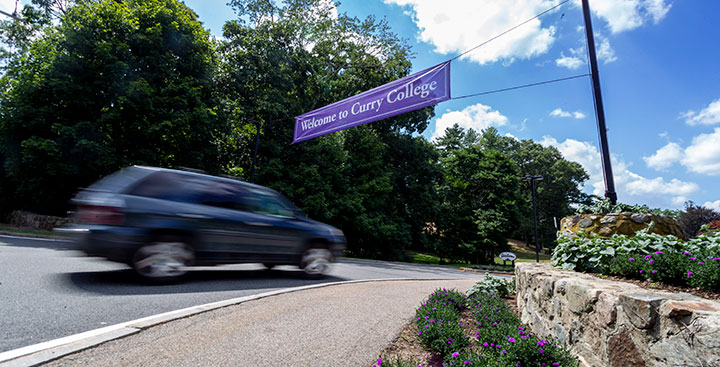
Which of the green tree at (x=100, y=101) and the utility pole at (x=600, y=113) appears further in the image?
the green tree at (x=100, y=101)

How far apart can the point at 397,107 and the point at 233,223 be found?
211 inches

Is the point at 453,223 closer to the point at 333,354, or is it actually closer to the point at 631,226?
the point at 631,226

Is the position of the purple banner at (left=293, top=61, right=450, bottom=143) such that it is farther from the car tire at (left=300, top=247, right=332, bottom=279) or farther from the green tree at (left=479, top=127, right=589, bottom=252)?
the green tree at (left=479, top=127, right=589, bottom=252)

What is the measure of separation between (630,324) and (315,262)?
5867mm

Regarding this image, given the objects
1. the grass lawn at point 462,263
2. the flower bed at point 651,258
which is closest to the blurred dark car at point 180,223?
the flower bed at point 651,258

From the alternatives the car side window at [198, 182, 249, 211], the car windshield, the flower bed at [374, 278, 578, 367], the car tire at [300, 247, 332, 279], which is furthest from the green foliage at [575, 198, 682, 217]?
the car windshield

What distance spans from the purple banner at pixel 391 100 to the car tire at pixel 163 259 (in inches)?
239

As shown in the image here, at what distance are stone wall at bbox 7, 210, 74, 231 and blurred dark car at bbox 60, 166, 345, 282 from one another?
13.9 metres

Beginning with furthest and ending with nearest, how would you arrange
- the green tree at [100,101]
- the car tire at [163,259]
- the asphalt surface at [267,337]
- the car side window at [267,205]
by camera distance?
the green tree at [100,101]
the car side window at [267,205]
the car tire at [163,259]
the asphalt surface at [267,337]

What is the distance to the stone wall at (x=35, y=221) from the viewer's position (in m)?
15.9

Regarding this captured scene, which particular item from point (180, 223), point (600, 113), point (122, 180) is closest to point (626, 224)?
point (600, 113)

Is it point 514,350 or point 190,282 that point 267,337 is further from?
point 190,282

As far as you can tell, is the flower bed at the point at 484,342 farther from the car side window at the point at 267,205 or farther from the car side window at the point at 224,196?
the car side window at the point at 224,196

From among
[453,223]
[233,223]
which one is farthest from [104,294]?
[453,223]
